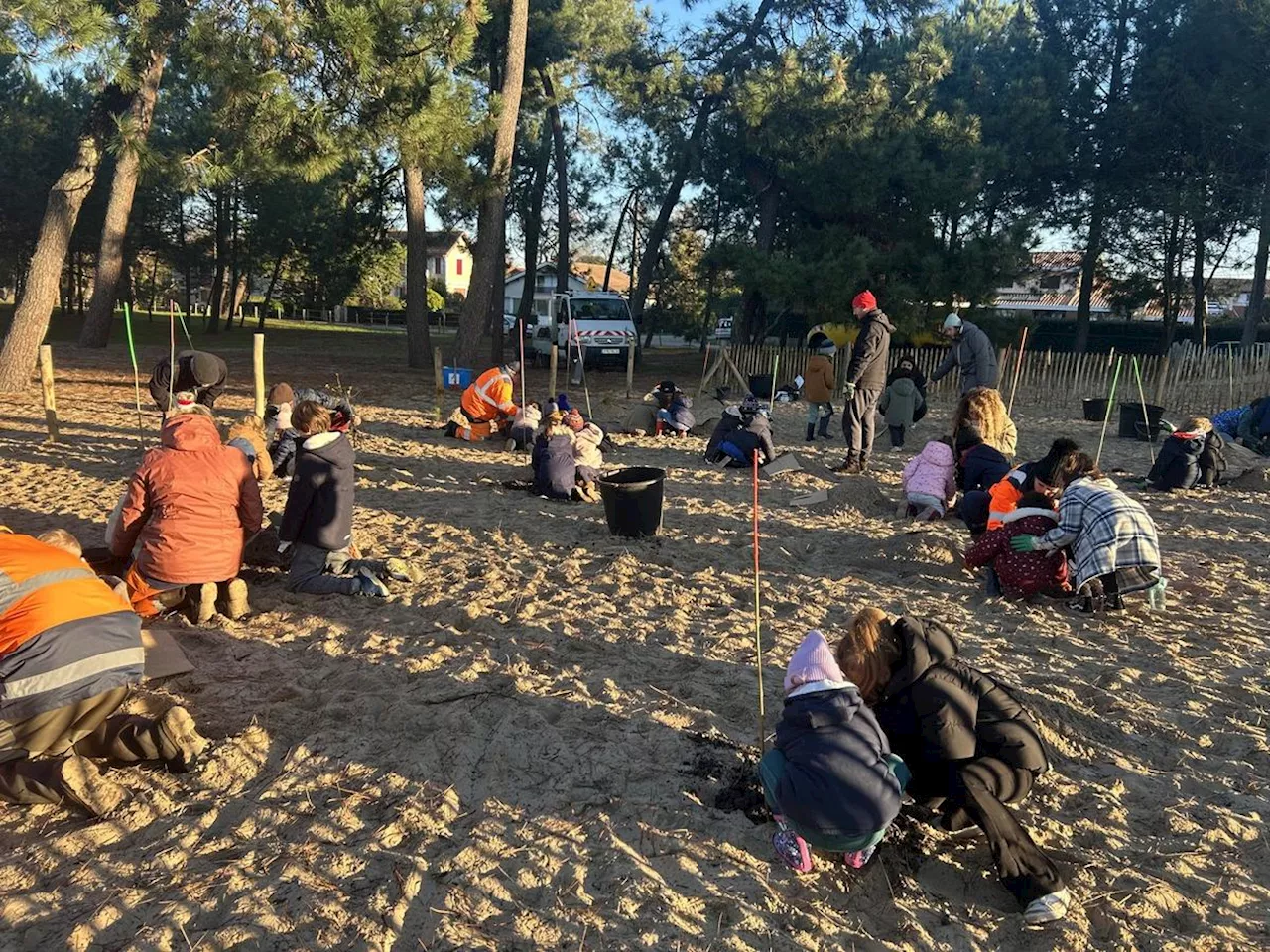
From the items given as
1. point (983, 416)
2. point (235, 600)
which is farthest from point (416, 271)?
point (235, 600)

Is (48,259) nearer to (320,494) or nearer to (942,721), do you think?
(320,494)

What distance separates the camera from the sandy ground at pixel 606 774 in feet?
8.39

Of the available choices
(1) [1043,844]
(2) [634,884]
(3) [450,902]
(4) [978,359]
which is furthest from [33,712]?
(4) [978,359]

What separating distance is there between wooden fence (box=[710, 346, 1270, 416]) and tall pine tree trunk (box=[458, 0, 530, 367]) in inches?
200

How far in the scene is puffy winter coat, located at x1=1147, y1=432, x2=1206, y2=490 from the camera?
838 centimetres

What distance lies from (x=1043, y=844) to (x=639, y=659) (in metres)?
1.97

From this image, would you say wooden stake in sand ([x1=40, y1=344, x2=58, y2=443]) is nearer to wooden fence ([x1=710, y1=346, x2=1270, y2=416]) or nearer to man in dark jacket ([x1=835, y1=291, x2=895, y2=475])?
man in dark jacket ([x1=835, y1=291, x2=895, y2=475])

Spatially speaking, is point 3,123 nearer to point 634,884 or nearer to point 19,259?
point 19,259

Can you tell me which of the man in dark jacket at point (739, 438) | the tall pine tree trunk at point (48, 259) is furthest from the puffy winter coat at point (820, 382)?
the tall pine tree trunk at point (48, 259)

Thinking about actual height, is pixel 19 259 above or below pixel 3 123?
below

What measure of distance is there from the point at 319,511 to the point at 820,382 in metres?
8.08

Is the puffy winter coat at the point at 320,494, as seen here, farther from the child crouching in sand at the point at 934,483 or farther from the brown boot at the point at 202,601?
the child crouching in sand at the point at 934,483

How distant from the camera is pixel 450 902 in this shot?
260 cm

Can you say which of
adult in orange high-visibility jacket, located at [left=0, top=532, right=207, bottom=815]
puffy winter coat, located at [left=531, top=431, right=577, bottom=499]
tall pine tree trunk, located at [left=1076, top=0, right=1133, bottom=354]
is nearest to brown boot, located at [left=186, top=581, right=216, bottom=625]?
adult in orange high-visibility jacket, located at [left=0, top=532, right=207, bottom=815]
